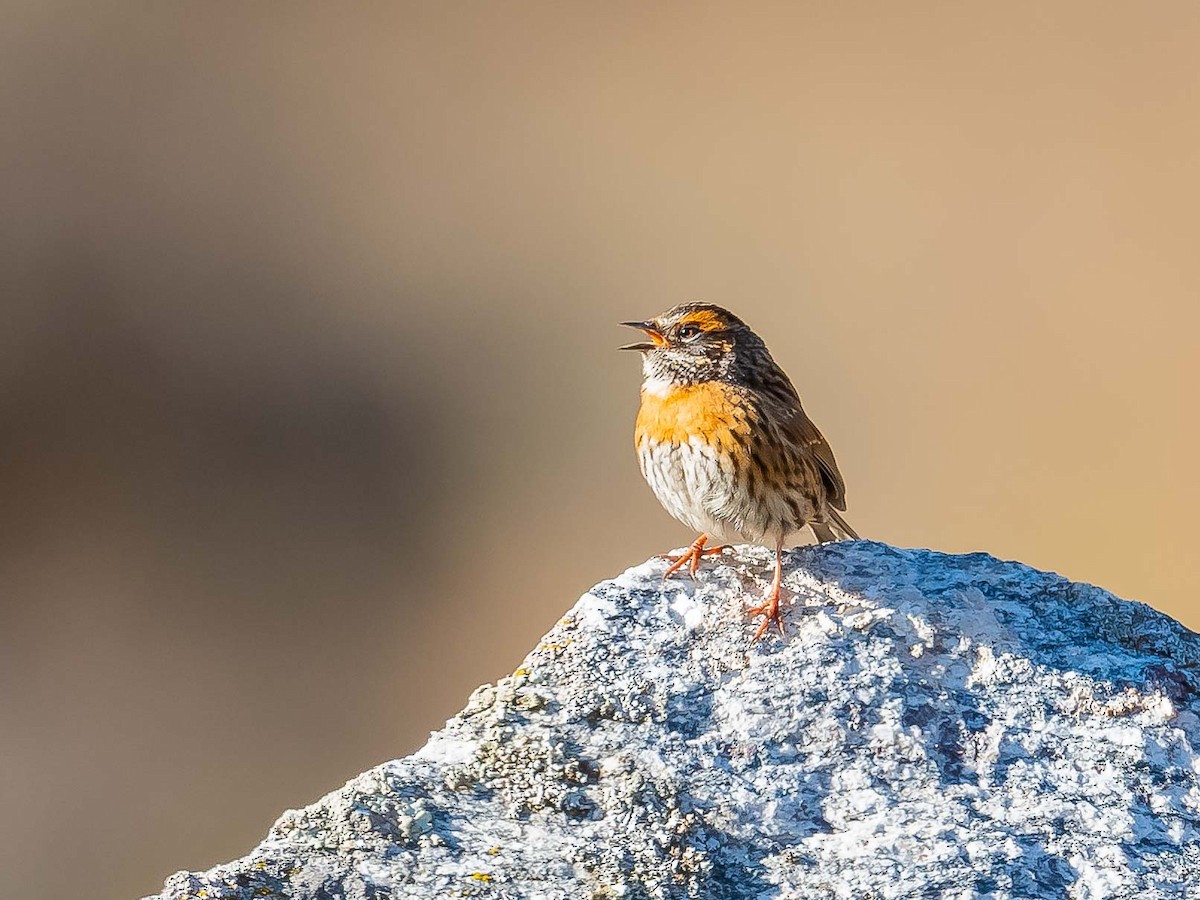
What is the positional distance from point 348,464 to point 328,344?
115 inches

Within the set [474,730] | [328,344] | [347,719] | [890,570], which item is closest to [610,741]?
[474,730]

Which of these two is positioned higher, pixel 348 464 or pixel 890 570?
pixel 348 464

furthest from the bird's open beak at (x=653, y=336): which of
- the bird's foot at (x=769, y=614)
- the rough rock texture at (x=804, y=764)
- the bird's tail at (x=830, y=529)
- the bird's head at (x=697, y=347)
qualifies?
the bird's foot at (x=769, y=614)

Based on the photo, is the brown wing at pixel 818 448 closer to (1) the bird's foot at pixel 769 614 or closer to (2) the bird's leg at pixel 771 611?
(2) the bird's leg at pixel 771 611

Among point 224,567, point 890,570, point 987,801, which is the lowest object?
point 987,801

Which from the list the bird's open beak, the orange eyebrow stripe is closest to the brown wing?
the orange eyebrow stripe

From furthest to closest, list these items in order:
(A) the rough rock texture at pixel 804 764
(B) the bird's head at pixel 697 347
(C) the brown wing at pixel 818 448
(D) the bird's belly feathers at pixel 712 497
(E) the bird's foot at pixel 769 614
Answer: (B) the bird's head at pixel 697 347
(C) the brown wing at pixel 818 448
(D) the bird's belly feathers at pixel 712 497
(E) the bird's foot at pixel 769 614
(A) the rough rock texture at pixel 804 764

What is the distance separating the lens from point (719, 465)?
5848 millimetres

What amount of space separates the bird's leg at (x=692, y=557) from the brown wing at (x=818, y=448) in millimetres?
766

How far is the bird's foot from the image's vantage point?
15.3 ft

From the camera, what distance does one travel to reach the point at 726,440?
5.91m

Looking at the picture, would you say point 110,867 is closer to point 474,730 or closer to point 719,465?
point 719,465

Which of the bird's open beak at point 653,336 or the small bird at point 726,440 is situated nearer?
the small bird at point 726,440

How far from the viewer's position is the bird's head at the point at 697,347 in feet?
20.5
